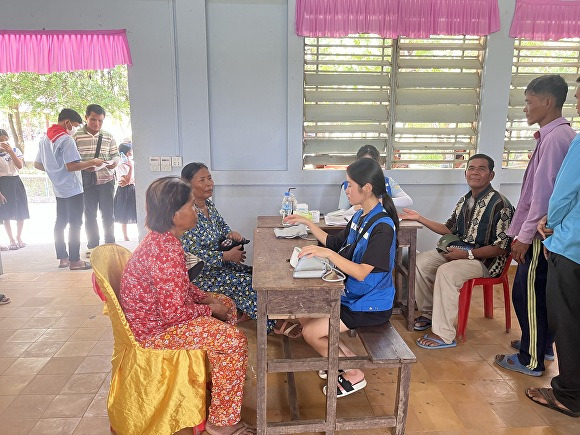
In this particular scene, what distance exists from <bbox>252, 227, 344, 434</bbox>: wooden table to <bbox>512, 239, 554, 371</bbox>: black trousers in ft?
4.52

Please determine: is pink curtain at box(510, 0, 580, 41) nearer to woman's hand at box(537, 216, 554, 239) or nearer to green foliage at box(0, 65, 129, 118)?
woman's hand at box(537, 216, 554, 239)

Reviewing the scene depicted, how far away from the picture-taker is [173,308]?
6.44 feet

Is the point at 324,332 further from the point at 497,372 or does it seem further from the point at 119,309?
the point at 497,372

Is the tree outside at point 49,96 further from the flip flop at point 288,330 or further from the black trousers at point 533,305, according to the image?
the black trousers at point 533,305

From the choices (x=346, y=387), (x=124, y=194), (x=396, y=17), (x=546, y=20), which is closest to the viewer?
(x=346, y=387)

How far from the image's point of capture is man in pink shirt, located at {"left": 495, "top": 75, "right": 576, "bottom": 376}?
2.45m

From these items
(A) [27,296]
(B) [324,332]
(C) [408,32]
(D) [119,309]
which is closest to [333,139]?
(C) [408,32]

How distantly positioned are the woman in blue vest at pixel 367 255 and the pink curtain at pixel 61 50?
275cm

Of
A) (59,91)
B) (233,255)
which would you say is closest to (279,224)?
(233,255)

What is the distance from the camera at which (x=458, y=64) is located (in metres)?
4.11

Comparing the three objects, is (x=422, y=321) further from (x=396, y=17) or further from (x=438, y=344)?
(x=396, y=17)

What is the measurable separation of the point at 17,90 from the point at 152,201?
9762 mm

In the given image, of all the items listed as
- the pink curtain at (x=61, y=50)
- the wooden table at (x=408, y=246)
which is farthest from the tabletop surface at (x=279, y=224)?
the pink curtain at (x=61, y=50)

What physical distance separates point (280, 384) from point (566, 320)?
5.26 feet
